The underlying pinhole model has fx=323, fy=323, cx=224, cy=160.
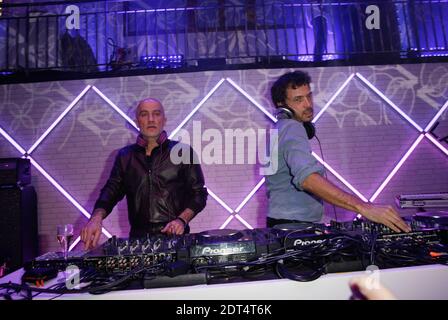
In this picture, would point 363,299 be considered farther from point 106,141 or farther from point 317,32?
point 317,32

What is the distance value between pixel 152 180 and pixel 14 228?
1.65 meters

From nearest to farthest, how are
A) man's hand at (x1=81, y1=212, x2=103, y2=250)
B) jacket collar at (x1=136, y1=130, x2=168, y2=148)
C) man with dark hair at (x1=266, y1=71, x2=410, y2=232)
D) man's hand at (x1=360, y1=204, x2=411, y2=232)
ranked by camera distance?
man's hand at (x1=360, y1=204, x2=411, y2=232)
man with dark hair at (x1=266, y1=71, x2=410, y2=232)
man's hand at (x1=81, y1=212, x2=103, y2=250)
jacket collar at (x1=136, y1=130, x2=168, y2=148)

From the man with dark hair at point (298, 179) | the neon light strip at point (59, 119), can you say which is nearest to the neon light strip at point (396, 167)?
the man with dark hair at point (298, 179)

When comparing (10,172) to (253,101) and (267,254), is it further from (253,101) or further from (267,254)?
(267,254)

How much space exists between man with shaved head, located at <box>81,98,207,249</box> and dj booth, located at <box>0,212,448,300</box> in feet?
3.68

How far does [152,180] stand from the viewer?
2223 millimetres

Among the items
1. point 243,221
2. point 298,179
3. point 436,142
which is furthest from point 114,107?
point 436,142

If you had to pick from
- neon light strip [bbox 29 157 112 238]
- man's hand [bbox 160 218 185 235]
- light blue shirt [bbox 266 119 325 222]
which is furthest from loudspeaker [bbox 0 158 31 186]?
light blue shirt [bbox 266 119 325 222]

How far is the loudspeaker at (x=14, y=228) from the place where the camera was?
2.88m

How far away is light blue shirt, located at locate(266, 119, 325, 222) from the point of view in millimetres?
1296

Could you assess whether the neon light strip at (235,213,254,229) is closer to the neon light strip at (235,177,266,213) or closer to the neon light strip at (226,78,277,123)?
the neon light strip at (235,177,266,213)

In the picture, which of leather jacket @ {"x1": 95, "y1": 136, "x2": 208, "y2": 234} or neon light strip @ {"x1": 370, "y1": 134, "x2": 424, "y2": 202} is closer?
leather jacket @ {"x1": 95, "y1": 136, "x2": 208, "y2": 234}

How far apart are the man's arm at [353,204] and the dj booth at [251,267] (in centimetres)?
4

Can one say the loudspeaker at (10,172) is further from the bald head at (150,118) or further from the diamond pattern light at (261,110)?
the bald head at (150,118)
